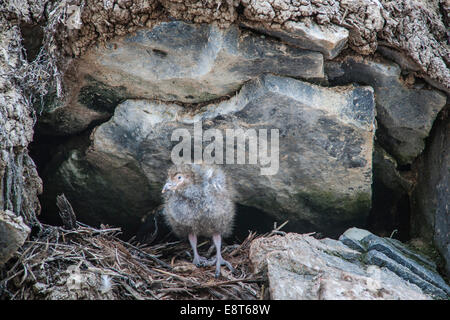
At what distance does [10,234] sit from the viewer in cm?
322

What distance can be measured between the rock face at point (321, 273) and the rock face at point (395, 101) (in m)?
1.31

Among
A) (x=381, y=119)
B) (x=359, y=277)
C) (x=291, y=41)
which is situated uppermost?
(x=291, y=41)

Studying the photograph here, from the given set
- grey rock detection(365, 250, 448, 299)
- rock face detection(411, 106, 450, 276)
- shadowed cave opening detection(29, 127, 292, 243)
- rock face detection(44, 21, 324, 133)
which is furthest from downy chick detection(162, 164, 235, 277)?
rock face detection(411, 106, 450, 276)

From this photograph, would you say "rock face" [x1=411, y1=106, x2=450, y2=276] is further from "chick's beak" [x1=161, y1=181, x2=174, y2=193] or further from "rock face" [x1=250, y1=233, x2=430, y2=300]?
"chick's beak" [x1=161, y1=181, x2=174, y2=193]

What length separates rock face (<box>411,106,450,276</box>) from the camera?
4.18 m

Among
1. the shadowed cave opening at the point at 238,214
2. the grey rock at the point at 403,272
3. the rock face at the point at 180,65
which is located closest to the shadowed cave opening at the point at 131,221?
the shadowed cave opening at the point at 238,214

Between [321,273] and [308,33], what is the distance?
6.47 ft

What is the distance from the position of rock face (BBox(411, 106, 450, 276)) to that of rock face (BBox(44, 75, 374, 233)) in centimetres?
55

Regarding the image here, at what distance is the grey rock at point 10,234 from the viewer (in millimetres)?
3209

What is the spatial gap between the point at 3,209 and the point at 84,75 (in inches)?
59.8

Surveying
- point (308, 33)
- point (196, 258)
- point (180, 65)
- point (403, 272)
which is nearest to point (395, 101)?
point (308, 33)

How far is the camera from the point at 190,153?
4.81 metres
